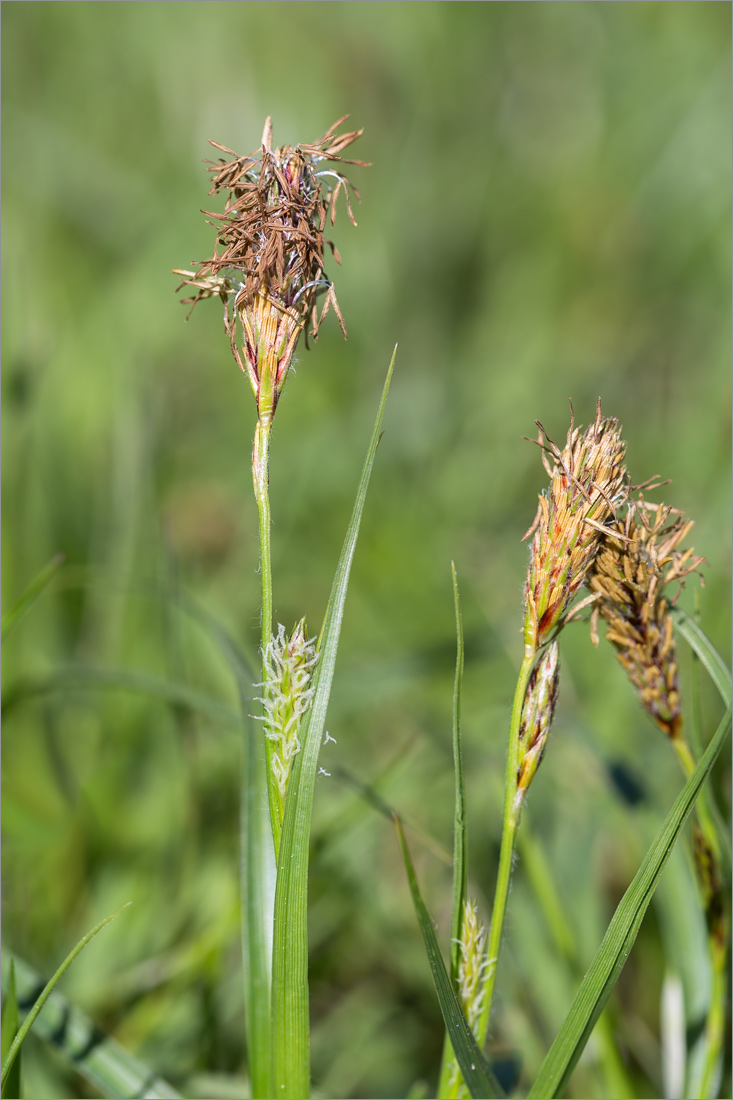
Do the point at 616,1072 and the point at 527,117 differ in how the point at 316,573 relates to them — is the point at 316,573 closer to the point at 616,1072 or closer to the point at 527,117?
the point at 616,1072

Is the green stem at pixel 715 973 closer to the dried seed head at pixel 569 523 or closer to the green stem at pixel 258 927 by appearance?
the dried seed head at pixel 569 523

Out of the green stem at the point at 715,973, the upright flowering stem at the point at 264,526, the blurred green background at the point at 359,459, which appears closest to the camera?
the upright flowering stem at the point at 264,526

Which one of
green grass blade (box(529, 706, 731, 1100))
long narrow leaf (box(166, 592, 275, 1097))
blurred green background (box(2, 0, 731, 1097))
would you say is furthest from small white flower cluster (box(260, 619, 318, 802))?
blurred green background (box(2, 0, 731, 1097))

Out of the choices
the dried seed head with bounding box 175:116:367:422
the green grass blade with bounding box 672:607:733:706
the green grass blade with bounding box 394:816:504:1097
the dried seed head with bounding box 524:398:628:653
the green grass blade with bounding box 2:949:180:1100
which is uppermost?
the dried seed head with bounding box 175:116:367:422

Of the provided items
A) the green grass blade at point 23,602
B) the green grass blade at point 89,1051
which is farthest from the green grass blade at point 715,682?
the green grass blade at point 23,602

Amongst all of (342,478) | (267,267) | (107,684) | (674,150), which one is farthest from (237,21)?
(267,267)

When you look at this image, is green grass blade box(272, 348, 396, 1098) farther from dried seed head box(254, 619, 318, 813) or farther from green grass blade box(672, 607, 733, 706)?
green grass blade box(672, 607, 733, 706)
